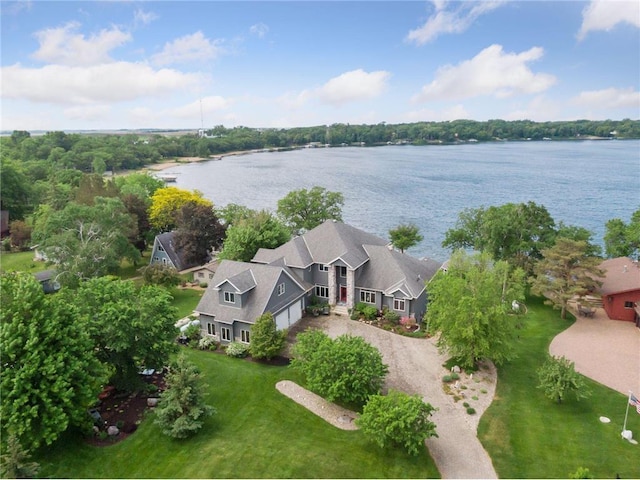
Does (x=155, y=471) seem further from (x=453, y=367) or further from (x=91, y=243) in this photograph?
(x=91, y=243)

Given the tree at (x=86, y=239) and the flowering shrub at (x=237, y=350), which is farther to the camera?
the tree at (x=86, y=239)

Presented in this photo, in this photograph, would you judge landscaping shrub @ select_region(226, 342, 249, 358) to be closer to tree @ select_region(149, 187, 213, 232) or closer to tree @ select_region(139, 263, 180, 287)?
tree @ select_region(139, 263, 180, 287)

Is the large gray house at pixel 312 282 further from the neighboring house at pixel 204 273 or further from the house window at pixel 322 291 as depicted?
the neighboring house at pixel 204 273

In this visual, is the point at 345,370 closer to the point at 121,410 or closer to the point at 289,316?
the point at 289,316

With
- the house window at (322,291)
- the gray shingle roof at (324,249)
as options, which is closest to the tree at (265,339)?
the gray shingle roof at (324,249)

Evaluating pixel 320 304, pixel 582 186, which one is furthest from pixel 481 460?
pixel 582 186

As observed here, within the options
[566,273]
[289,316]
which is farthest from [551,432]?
[289,316]

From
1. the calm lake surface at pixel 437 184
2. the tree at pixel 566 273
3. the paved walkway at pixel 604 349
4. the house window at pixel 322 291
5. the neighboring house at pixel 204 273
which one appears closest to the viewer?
the paved walkway at pixel 604 349
